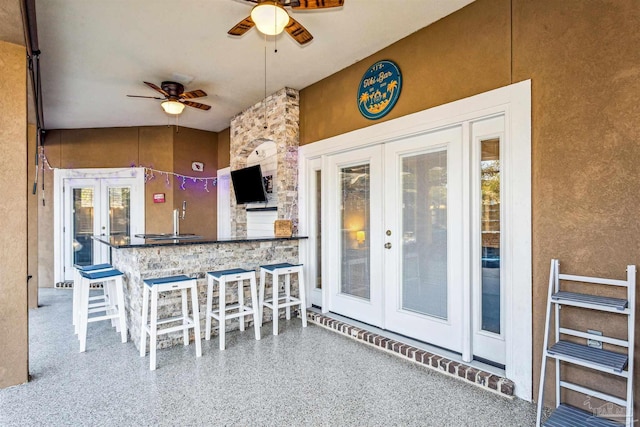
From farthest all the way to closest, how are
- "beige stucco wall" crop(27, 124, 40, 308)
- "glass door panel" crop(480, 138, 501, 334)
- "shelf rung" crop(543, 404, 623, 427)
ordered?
"beige stucco wall" crop(27, 124, 40, 308) < "glass door panel" crop(480, 138, 501, 334) < "shelf rung" crop(543, 404, 623, 427)

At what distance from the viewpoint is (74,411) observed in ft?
7.90

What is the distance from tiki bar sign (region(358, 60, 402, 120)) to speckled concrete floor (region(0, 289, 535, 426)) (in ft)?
7.92

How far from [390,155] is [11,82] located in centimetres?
329

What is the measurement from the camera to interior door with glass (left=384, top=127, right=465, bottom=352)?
308 cm

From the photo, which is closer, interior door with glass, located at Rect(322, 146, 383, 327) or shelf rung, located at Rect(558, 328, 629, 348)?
shelf rung, located at Rect(558, 328, 629, 348)

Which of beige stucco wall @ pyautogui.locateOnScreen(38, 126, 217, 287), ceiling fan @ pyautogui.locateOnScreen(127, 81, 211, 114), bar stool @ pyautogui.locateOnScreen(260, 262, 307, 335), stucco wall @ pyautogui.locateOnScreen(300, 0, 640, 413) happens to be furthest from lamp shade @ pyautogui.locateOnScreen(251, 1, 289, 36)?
beige stucco wall @ pyautogui.locateOnScreen(38, 126, 217, 287)

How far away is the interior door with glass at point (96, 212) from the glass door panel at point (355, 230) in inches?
180

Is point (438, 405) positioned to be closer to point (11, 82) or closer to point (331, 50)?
point (331, 50)

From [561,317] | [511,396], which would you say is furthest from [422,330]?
[561,317]

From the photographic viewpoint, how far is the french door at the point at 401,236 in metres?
3.12

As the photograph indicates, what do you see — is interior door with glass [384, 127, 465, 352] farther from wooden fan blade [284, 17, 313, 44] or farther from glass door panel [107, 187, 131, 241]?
glass door panel [107, 187, 131, 241]

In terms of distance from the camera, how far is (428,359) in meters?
3.02

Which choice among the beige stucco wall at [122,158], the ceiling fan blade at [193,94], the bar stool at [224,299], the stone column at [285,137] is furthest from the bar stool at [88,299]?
the beige stucco wall at [122,158]

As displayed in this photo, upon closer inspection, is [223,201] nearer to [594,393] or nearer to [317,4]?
[317,4]
